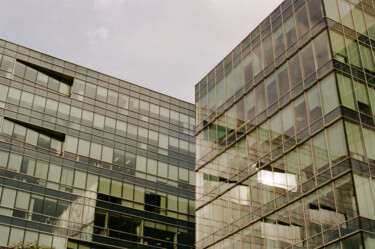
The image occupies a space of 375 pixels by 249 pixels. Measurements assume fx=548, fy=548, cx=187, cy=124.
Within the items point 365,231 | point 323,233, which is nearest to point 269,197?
point 323,233

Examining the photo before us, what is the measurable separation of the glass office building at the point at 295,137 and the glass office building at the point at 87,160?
37.6ft

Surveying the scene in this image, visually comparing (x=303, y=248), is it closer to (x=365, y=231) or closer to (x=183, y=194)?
(x=365, y=231)

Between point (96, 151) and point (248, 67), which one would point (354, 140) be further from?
point (96, 151)

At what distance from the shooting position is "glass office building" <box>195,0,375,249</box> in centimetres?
3077

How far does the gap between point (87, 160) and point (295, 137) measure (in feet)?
80.9

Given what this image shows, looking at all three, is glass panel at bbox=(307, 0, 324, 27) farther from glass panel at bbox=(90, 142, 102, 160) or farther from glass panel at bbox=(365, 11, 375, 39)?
glass panel at bbox=(90, 142, 102, 160)

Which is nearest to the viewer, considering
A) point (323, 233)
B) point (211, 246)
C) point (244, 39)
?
point (323, 233)

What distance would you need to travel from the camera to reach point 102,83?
2309 inches

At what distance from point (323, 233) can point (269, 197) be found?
6129 mm

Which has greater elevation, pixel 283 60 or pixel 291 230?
pixel 283 60

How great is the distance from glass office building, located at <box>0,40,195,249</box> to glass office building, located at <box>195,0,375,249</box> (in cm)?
1146

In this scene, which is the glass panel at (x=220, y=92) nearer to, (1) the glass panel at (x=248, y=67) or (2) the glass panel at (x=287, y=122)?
(1) the glass panel at (x=248, y=67)

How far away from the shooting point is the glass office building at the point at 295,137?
3077 centimetres

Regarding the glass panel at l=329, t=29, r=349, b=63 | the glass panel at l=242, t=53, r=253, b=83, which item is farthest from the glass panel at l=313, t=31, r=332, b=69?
the glass panel at l=242, t=53, r=253, b=83
